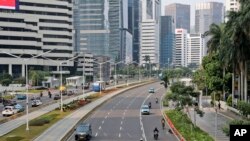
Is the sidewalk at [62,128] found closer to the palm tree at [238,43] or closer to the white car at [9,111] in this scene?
the white car at [9,111]

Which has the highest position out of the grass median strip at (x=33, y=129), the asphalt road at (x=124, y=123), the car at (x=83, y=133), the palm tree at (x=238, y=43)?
the palm tree at (x=238, y=43)

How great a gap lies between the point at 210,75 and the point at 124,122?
102 feet

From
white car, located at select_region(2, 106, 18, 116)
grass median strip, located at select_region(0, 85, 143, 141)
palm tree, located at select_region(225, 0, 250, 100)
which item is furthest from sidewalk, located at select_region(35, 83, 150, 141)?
palm tree, located at select_region(225, 0, 250, 100)

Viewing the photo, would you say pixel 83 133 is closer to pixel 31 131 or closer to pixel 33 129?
pixel 31 131

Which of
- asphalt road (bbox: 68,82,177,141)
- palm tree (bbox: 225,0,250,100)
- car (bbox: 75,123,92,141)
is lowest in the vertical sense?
asphalt road (bbox: 68,82,177,141)

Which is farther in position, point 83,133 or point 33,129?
point 33,129

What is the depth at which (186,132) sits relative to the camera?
50250 millimetres

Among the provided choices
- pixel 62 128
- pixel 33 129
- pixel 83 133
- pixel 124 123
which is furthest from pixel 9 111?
pixel 83 133

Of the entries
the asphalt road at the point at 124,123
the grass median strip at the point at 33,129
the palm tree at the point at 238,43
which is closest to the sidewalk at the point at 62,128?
the grass median strip at the point at 33,129

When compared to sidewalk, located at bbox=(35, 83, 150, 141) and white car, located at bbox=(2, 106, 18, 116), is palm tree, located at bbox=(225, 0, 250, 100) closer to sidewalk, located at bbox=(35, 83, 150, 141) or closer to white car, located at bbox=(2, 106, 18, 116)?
sidewalk, located at bbox=(35, 83, 150, 141)

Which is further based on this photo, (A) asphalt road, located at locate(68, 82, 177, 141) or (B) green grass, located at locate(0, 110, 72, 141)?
(A) asphalt road, located at locate(68, 82, 177, 141)

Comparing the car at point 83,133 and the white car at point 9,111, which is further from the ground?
the car at point 83,133

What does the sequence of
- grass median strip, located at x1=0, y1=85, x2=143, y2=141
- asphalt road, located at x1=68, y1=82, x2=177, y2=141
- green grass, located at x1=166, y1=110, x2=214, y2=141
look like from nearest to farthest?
green grass, located at x1=166, y1=110, x2=214, y2=141 < grass median strip, located at x1=0, y1=85, x2=143, y2=141 < asphalt road, located at x1=68, y1=82, x2=177, y2=141

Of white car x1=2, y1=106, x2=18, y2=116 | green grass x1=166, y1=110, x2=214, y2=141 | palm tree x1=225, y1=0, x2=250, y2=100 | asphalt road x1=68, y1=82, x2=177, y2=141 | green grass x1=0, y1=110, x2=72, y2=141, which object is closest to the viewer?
green grass x1=166, y1=110, x2=214, y2=141
